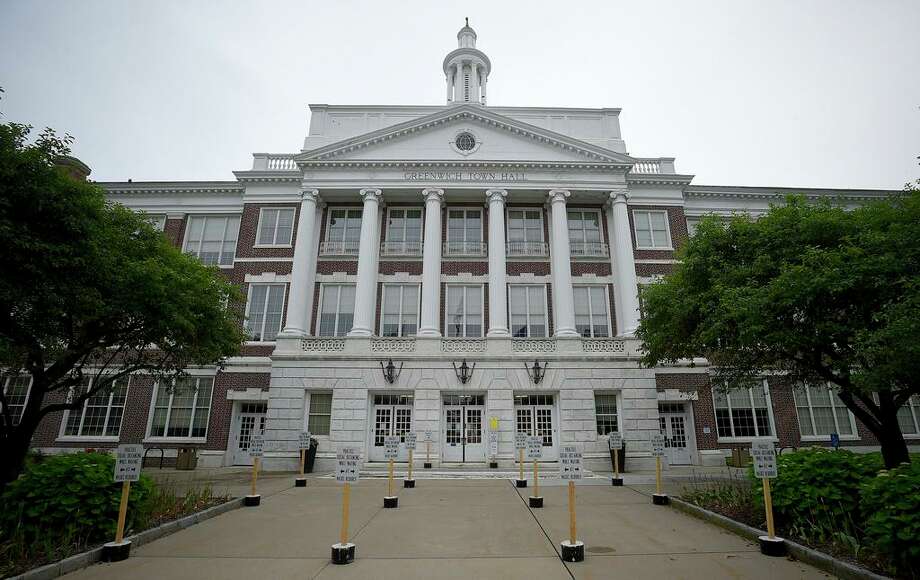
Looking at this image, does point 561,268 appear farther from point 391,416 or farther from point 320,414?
point 320,414

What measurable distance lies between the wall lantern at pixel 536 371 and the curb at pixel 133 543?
13.6m

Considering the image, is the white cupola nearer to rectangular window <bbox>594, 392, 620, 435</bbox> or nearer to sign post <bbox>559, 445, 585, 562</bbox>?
rectangular window <bbox>594, 392, 620, 435</bbox>

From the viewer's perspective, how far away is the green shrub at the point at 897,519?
18.4ft

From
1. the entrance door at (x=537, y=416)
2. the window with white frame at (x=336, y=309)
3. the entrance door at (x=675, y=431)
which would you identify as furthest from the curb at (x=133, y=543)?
the entrance door at (x=675, y=431)

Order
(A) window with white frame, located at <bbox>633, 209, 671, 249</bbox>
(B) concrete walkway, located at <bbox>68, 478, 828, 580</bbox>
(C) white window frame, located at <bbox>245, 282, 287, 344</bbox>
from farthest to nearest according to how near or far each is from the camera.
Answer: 1. (A) window with white frame, located at <bbox>633, 209, 671, 249</bbox>
2. (C) white window frame, located at <bbox>245, 282, 287, 344</bbox>
3. (B) concrete walkway, located at <bbox>68, 478, 828, 580</bbox>

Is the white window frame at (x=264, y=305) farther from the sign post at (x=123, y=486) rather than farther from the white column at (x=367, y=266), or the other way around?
the sign post at (x=123, y=486)

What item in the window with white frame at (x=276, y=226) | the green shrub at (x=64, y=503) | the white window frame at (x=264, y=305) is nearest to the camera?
the green shrub at (x=64, y=503)

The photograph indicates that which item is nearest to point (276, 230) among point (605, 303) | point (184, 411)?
point (184, 411)

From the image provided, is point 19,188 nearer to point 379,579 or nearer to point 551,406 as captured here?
point 379,579

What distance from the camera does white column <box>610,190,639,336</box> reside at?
23422 millimetres

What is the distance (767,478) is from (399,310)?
19079mm

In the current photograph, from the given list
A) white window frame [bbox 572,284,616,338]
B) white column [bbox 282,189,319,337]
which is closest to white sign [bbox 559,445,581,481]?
white window frame [bbox 572,284,616,338]

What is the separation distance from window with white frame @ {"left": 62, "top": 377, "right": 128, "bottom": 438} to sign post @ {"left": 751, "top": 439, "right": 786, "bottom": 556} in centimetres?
2759

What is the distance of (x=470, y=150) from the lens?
2598cm
